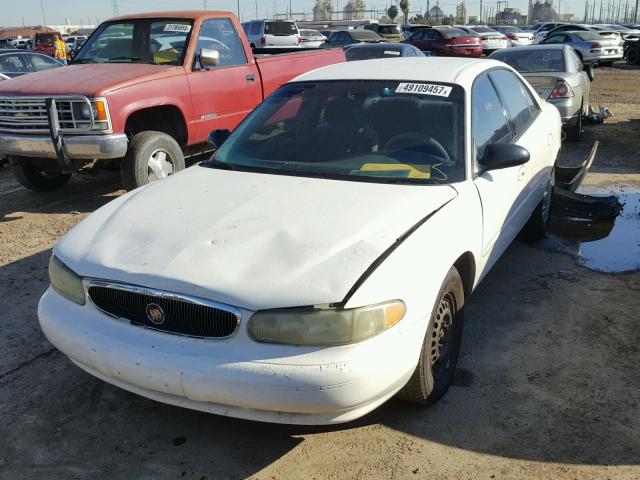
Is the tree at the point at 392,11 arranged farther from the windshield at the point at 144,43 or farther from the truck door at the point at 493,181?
the truck door at the point at 493,181

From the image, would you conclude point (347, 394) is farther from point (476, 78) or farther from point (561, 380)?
point (476, 78)

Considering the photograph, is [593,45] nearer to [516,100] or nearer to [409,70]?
[516,100]

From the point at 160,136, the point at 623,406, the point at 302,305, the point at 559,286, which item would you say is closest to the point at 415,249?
the point at 302,305

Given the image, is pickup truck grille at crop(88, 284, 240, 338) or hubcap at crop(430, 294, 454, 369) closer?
pickup truck grille at crop(88, 284, 240, 338)

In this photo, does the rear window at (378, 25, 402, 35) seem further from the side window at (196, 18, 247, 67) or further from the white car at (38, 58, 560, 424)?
the white car at (38, 58, 560, 424)

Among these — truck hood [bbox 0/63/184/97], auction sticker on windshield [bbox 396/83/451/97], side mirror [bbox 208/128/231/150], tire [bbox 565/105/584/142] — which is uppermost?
auction sticker on windshield [bbox 396/83/451/97]

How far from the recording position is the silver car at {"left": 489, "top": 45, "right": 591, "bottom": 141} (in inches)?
364

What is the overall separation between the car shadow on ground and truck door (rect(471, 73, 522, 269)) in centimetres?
58

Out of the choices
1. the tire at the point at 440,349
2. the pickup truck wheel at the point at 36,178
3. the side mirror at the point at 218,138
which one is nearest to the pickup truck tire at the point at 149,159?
the pickup truck wheel at the point at 36,178

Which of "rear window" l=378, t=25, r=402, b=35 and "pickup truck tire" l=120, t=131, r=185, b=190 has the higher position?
"rear window" l=378, t=25, r=402, b=35

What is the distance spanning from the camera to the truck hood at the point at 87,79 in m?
6.25

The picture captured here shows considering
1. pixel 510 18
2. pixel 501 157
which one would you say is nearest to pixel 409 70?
pixel 501 157

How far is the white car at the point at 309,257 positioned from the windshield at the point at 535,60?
6315 mm

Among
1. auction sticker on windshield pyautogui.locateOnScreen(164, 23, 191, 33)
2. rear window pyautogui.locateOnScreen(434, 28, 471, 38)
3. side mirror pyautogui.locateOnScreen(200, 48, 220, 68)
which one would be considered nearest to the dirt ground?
side mirror pyautogui.locateOnScreen(200, 48, 220, 68)
